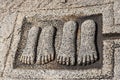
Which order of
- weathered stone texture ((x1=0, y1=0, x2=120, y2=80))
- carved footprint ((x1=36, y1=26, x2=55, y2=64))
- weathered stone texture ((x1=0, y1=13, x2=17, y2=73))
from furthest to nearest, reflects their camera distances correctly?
weathered stone texture ((x1=0, y1=13, x2=17, y2=73)) < carved footprint ((x1=36, y1=26, x2=55, y2=64)) < weathered stone texture ((x1=0, y1=0, x2=120, y2=80))

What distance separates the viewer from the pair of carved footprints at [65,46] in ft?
6.49

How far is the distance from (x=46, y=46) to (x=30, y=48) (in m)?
0.12

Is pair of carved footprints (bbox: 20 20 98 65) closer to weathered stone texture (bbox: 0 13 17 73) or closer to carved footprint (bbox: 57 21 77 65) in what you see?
carved footprint (bbox: 57 21 77 65)

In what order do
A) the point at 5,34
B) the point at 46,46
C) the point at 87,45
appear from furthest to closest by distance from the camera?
1. the point at 5,34
2. the point at 46,46
3. the point at 87,45

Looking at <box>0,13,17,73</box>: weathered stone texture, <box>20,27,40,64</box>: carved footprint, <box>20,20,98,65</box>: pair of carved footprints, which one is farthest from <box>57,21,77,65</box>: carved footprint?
<box>0,13,17,73</box>: weathered stone texture

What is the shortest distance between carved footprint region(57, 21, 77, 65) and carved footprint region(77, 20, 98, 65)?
55 millimetres

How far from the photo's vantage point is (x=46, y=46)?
2105mm

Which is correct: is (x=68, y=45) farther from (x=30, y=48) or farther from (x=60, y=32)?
(x=30, y=48)

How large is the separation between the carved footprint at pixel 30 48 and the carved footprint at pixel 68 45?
0.68ft

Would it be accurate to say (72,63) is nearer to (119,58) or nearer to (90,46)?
(90,46)

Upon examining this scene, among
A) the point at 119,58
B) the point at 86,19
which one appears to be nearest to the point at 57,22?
the point at 86,19

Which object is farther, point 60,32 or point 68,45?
point 60,32

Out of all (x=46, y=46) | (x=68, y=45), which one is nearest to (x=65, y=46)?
(x=68, y=45)

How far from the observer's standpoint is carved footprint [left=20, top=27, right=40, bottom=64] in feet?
6.88
